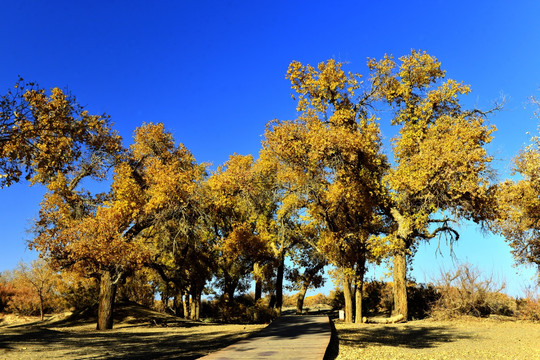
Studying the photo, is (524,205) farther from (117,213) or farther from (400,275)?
(117,213)

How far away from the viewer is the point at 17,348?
14.6m

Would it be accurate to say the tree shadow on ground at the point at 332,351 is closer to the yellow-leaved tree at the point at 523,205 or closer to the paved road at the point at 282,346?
the paved road at the point at 282,346

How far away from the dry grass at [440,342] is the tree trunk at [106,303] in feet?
46.6

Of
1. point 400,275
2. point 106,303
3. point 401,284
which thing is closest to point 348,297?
point 401,284

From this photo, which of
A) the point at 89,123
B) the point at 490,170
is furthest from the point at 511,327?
the point at 89,123

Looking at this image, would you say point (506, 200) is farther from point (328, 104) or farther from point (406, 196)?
point (328, 104)

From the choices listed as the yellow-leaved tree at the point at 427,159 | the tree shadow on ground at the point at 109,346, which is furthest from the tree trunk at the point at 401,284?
the tree shadow on ground at the point at 109,346

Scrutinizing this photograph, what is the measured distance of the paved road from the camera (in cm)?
925

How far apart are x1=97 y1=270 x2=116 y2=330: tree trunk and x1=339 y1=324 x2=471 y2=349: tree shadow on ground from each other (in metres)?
14.1

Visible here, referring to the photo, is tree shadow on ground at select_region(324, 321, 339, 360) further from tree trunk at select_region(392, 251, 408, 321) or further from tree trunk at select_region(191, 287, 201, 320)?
tree trunk at select_region(191, 287, 201, 320)

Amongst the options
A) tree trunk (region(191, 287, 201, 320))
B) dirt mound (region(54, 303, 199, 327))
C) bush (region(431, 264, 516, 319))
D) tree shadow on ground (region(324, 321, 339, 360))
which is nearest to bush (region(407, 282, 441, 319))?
bush (region(431, 264, 516, 319))

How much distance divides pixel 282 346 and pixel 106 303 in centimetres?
1638

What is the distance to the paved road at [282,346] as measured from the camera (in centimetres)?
925

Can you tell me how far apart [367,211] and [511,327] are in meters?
9.68
